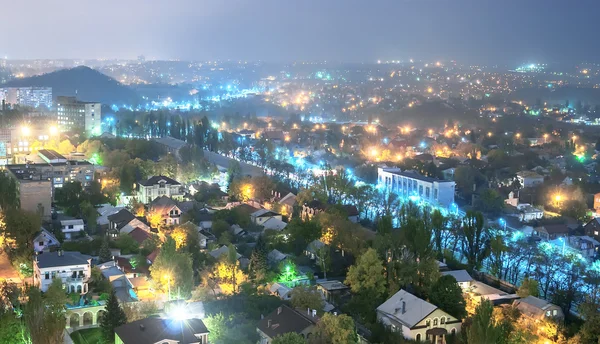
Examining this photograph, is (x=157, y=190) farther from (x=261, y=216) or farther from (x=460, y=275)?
(x=460, y=275)

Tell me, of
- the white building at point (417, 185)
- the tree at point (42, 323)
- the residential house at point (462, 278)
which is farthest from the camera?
the white building at point (417, 185)

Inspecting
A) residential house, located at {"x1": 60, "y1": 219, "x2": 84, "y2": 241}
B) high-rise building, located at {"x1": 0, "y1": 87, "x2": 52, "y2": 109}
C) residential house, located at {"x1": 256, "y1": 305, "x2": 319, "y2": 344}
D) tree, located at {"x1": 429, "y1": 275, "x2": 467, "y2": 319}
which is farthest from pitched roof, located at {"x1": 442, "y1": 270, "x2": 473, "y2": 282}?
high-rise building, located at {"x1": 0, "y1": 87, "x2": 52, "y2": 109}

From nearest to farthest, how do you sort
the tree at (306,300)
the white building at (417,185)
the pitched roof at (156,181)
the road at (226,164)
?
1. the tree at (306,300)
2. the pitched roof at (156,181)
3. the white building at (417,185)
4. the road at (226,164)

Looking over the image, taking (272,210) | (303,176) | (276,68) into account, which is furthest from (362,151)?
(276,68)

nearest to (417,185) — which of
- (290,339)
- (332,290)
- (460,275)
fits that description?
(460,275)

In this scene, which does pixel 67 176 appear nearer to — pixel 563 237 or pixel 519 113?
pixel 563 237

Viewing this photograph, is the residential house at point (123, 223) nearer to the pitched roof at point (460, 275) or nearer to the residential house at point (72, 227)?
the residential house at point (72, 227)

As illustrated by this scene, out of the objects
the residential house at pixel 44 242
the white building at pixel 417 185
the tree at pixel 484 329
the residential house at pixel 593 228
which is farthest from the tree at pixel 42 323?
the white building at pixel 417 185
